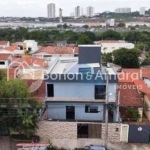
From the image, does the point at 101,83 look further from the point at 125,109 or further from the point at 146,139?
the point at 146,139

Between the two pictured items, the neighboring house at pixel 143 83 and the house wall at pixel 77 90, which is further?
the neighboring house at pixel 143 83

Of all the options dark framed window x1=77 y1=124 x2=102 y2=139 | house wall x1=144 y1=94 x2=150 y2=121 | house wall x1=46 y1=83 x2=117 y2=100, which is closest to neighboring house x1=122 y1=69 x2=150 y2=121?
house wall x1=144 y1=94 x2=150 y2=121

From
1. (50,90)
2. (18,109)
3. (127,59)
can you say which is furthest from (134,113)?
(127,59)

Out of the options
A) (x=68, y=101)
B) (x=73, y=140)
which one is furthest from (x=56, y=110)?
(x=73, y=140)

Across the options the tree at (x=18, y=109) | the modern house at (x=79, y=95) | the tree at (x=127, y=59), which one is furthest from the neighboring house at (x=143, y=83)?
the tree at (x=127, y=59)

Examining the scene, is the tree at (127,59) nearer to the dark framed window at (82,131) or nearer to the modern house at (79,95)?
Answer: the modern house at (79,95)

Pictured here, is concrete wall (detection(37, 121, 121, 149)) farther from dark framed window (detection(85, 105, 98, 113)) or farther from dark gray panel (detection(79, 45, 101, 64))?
dark gray panel (detection(79, 45, 101, 64))
